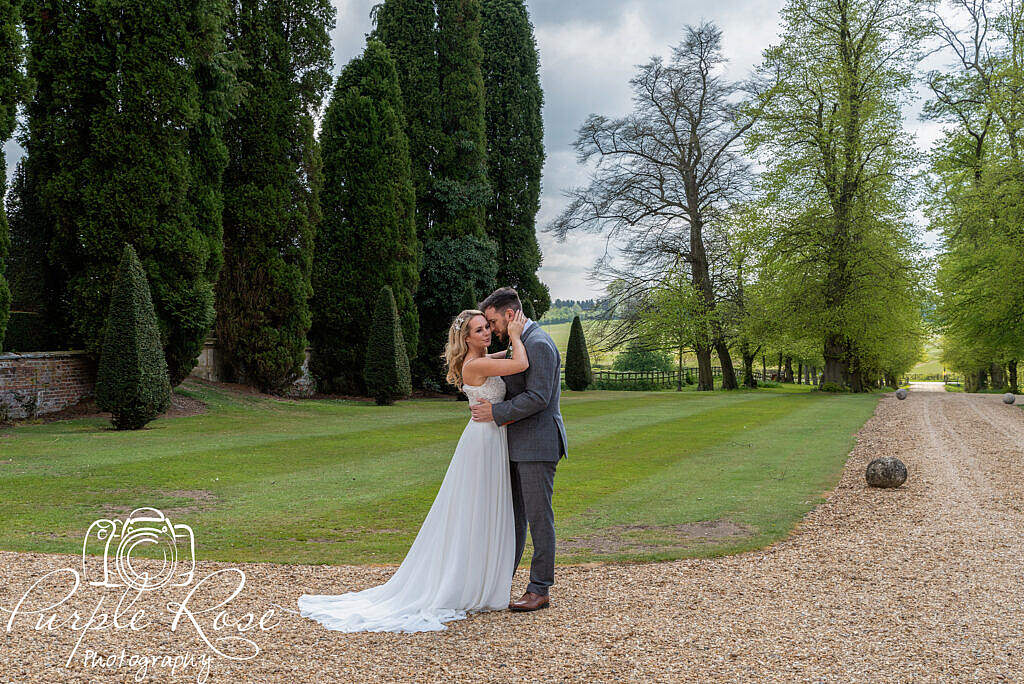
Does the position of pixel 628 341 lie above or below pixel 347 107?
below

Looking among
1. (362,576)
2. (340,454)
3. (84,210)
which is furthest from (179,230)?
(362,576)

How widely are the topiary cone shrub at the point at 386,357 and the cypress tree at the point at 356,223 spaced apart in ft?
4.23

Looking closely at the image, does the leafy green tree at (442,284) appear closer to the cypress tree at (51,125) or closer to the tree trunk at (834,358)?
the cypress tree at (51,125)

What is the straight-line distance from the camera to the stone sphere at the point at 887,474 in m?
8.86

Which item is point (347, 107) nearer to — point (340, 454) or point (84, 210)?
point (84, 210)

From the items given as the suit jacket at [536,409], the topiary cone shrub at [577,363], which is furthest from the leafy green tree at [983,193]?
the suit jacket at [536,409]

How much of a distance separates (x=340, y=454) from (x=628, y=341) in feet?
76.8

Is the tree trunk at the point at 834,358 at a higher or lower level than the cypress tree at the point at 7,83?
lower

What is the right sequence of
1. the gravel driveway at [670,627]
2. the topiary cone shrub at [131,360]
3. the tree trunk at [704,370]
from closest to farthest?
the gravel driveway at [670,627] → the topiary cone shrub at [131,360] → the tree trunk at [704,370]

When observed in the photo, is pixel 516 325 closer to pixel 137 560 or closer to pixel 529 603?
pixel 529 603

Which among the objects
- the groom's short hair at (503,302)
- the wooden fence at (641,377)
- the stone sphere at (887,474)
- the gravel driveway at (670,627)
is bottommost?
the gravel driveway at (670,627)

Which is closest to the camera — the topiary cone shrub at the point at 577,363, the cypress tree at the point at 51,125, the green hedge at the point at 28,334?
the cypress tree at the point at 51,125

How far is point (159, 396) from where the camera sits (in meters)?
13.0

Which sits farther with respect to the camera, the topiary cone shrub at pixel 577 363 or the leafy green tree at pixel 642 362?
the leafy green tree at pixel 642 362
